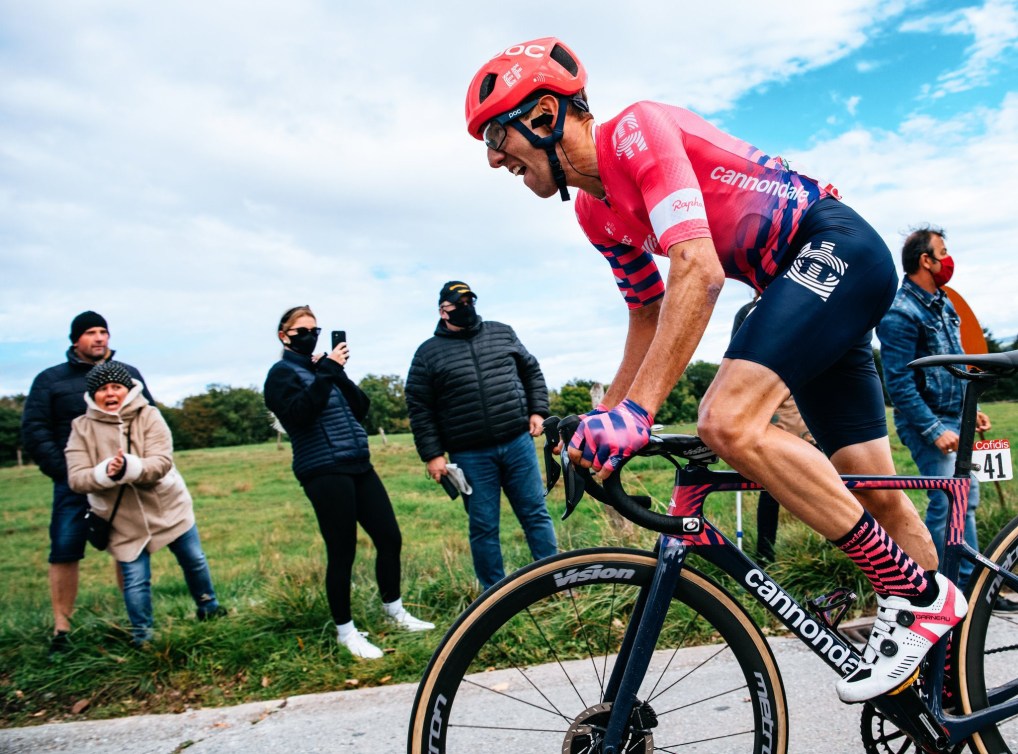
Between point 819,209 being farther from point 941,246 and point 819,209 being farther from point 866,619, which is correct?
point 941,246

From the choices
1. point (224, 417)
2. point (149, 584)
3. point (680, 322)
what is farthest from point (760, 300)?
point (224, 417)

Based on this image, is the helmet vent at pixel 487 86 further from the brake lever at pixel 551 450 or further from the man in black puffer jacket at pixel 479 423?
the man in black puffer jacket at pixel 479 423

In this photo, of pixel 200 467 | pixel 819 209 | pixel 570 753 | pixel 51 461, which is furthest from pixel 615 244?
pixel 200 467

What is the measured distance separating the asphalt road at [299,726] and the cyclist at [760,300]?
44.7 inches

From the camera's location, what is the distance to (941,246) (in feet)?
15.2

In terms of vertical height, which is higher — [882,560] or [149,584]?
[882,560]

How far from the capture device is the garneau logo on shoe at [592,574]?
189 centimetres

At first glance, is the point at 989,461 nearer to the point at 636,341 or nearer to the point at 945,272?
the point at 636,341

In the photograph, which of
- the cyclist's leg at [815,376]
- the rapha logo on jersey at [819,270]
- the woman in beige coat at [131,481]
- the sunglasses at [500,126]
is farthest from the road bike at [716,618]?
the woman in beige coat at [131,481]

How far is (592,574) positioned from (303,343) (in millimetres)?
3444

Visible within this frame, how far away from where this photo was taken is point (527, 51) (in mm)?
2211

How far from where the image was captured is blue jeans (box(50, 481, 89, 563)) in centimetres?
473

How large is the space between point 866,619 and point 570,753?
8.81ft

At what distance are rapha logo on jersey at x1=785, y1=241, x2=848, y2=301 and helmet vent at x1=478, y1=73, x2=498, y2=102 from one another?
3.36 feet
